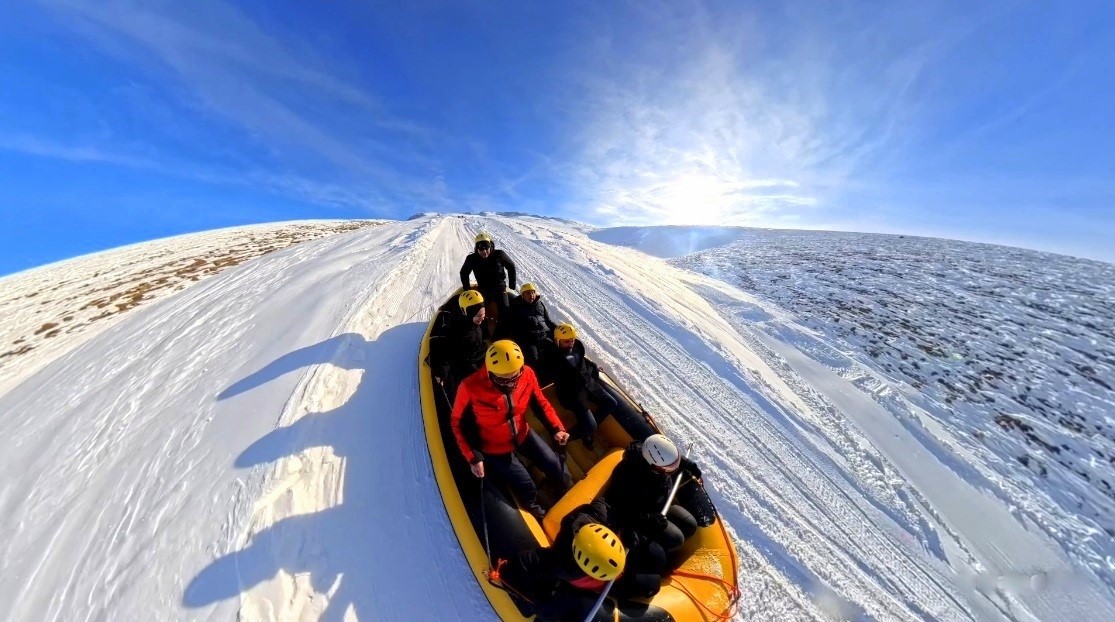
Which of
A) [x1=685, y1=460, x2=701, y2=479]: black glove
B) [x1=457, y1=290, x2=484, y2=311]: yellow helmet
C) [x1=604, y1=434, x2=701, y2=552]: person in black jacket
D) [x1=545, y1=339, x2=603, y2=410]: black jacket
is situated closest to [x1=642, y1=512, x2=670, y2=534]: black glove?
[x1=604, y1=434, x2=701, y2=552]: person in black jacket

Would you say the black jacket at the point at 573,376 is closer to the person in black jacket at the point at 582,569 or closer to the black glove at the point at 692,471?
the black glove at the point at 692,471

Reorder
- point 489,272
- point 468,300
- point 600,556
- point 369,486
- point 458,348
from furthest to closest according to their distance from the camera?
point 489,272
point 468,300
point 458,348
point 369,486
point 600,556

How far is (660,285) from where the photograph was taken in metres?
11.4

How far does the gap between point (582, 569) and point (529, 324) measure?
352cm

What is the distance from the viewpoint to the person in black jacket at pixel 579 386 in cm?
431

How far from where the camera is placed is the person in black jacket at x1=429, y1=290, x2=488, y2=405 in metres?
4.85

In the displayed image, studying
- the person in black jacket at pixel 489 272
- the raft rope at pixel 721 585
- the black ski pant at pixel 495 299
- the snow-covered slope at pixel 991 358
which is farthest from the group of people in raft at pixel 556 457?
the snow-covered slope at pixel 991 358

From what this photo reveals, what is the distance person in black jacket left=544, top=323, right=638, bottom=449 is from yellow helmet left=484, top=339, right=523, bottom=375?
4.46ft

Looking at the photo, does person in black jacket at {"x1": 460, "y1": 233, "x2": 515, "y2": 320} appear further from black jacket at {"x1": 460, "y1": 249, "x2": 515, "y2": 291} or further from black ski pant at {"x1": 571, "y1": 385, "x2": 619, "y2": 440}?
black ski pant at {"x1": 571, "y1": 385, "x2": 619, "y2": 440}

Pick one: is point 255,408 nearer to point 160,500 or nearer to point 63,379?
point 160,500

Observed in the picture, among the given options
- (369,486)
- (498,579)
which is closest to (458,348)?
(369,486)

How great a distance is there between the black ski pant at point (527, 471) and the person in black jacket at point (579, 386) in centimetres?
64

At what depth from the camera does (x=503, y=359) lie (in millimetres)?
3303

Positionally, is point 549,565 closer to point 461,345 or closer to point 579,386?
point 579,386
